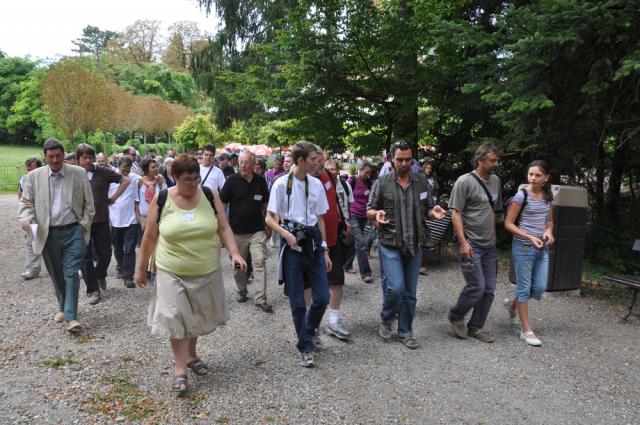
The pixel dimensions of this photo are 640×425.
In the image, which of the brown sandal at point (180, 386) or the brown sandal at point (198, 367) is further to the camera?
the brown sandal at point (198, 367)

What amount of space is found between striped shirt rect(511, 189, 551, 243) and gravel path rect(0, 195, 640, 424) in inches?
45.0

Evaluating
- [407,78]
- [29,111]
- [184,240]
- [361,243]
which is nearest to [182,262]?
[184,240]

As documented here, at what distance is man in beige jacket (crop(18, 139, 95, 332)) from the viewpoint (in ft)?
16.1

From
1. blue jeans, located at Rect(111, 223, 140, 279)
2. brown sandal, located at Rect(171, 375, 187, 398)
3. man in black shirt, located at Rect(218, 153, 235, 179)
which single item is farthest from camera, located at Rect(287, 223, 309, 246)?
man in black shirt, located at Rect(218, 153, 235, 179)

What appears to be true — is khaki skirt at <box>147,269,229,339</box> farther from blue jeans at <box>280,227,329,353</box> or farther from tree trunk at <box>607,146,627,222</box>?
tree trunk at <box>607,146,627,222</box>

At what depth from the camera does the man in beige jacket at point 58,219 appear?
490 cm

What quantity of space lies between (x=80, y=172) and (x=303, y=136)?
6.09m

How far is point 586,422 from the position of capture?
3.35 metres

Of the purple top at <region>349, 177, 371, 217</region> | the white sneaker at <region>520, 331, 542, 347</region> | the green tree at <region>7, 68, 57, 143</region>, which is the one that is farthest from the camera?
the green tree at <region>7, 68, 57, 143</region>

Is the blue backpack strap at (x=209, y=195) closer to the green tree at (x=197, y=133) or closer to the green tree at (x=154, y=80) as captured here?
the green tree at (x=197, y=133)

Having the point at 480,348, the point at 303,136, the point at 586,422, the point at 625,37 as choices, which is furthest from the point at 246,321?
the point at 303,136

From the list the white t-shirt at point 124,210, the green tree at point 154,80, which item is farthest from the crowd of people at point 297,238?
the green tree at point 154,80

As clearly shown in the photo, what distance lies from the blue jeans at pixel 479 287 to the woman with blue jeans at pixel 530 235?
33 cm

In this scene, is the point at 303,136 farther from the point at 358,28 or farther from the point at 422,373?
the point at 422,373
